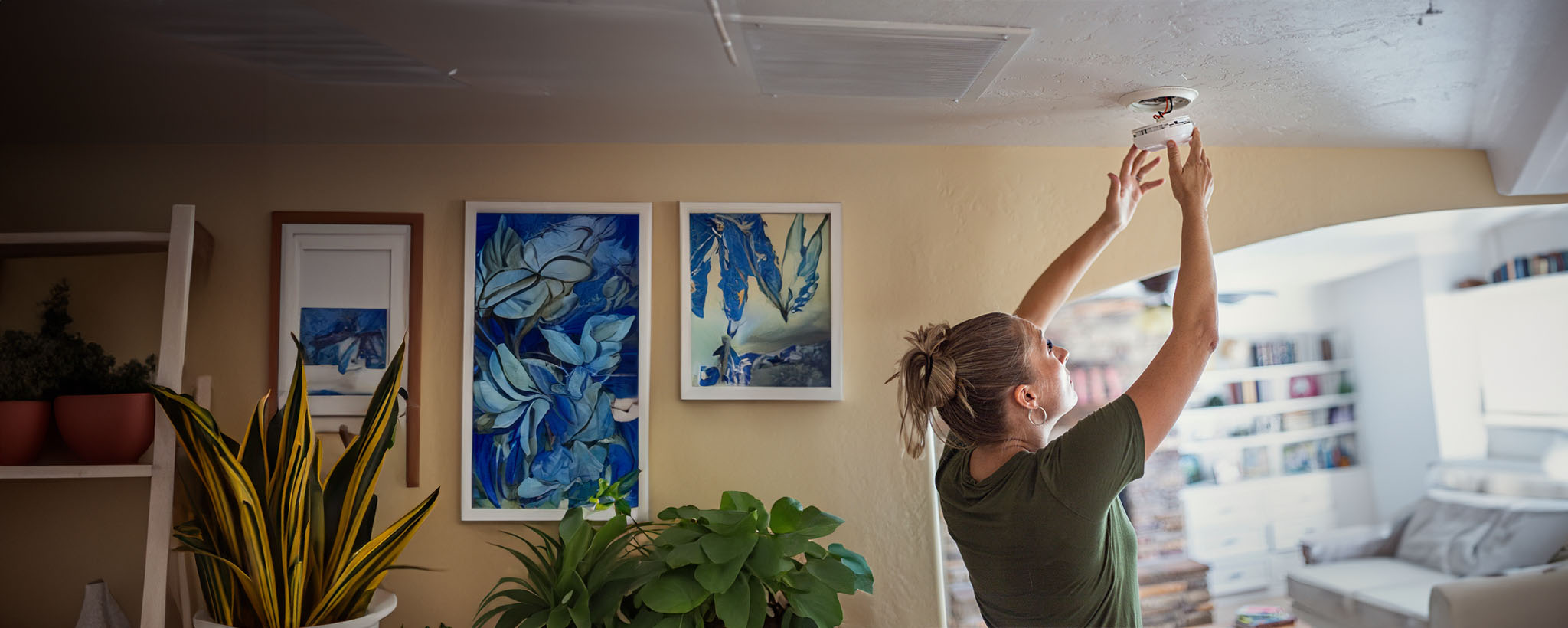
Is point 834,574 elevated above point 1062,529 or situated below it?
below

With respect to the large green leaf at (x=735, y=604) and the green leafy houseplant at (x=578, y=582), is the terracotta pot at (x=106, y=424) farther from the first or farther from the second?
the large green leaf at (x=735, y=604)

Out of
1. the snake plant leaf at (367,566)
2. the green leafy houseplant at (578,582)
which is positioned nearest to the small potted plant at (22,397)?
the snake plant leaf at (367,566)

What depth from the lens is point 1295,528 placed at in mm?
4598

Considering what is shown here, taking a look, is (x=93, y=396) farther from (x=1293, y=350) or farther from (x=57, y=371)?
(x=1293, y=350)

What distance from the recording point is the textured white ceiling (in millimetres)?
1390

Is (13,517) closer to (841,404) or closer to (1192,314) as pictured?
(841,404)

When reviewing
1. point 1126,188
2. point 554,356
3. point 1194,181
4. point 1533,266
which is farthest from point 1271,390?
point 554,356

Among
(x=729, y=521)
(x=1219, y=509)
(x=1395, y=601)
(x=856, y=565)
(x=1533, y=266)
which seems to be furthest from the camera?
(x=1219, y=509)

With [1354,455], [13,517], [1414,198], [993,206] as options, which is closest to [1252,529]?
[1354,455]

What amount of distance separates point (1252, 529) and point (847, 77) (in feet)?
13.7

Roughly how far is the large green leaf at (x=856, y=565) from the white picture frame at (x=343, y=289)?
125 cm

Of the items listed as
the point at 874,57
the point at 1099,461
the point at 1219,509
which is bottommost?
the point at 1219,509

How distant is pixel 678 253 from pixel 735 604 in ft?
3.17

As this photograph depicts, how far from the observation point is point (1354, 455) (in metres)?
4.73
